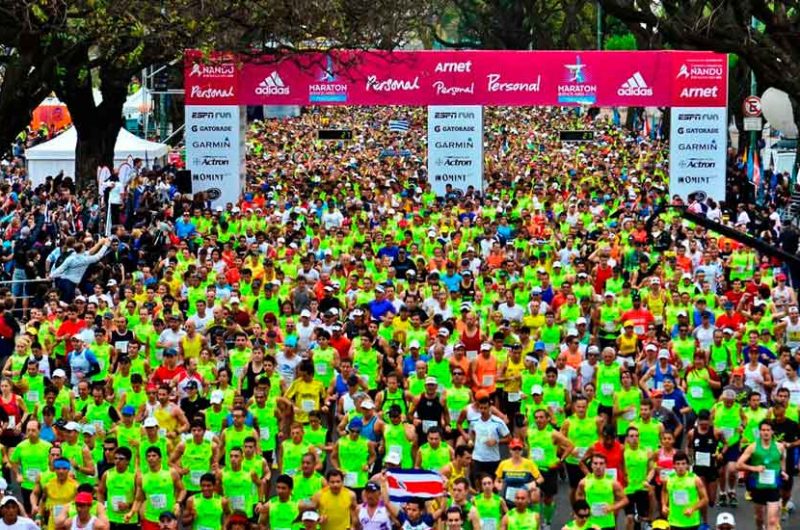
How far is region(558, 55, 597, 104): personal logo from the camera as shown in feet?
111

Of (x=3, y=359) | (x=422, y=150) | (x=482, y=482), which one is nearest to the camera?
(x=482, y=482)

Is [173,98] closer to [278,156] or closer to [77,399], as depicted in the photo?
[278,156]

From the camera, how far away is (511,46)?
79625 mm

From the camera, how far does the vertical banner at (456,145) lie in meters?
33.9

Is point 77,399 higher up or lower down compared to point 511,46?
lower down

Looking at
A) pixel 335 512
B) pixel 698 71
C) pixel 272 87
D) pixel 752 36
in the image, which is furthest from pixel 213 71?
pixel 335 512

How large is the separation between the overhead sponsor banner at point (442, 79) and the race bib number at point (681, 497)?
20.7 m

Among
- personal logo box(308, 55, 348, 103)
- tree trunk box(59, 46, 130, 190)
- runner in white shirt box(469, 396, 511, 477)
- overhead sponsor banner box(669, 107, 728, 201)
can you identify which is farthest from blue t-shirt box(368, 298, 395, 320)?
tree trunk box(59, 46, 130, 190)

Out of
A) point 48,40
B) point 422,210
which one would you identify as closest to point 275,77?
point 422,210

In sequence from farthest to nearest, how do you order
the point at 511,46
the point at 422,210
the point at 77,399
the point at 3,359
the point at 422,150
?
1. the point at 511,46
2. the point at 422,150
3. the point at 422,210
4. the point at 3,359
5. the point at 77,399

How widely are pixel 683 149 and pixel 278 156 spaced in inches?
744

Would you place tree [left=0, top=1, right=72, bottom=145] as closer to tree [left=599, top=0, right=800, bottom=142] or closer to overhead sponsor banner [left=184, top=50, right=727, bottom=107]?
tree [left=599, top=0, right=800, bottom=142]

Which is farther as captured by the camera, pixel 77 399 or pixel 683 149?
pixel 683 149

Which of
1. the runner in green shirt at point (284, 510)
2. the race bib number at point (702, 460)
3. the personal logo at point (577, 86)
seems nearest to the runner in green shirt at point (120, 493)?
the runner in green shirt at point (284, 510)
